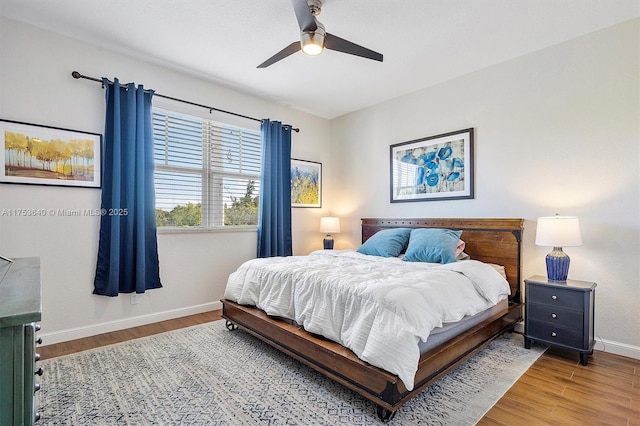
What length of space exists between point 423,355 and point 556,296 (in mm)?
1475

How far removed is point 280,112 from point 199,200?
1.72 m

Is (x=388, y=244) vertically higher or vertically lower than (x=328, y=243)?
higher

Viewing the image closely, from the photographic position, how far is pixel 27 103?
2.70 meters

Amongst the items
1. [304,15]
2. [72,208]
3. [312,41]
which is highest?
[304,15]

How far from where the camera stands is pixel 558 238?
2557 mm

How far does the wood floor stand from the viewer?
5.91 feet

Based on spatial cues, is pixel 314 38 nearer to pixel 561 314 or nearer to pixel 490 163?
pixel 490 163

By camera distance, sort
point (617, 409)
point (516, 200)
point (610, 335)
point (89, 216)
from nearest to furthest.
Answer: point (617, 409)
point (610, 335)
point (89, 216)
point (516, 200)

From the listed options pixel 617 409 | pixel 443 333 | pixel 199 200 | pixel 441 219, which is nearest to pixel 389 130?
pixel 441 219

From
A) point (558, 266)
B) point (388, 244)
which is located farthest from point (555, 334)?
point (388, 244)

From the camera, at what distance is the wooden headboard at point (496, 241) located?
312 centimetres

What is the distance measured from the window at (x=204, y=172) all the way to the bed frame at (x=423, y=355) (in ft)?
3.99

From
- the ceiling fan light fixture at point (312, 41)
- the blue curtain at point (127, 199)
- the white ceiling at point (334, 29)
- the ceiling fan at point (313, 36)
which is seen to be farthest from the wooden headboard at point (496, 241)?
the blue curtain at point (127, 199)

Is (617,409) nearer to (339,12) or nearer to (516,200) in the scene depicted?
(516,200)
